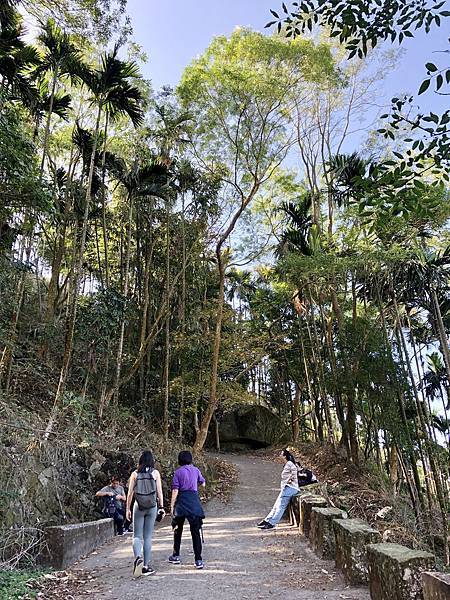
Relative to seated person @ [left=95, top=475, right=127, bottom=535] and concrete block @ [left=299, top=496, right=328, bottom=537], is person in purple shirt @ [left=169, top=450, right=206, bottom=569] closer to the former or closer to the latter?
concrete block @ [left=299, top=496, right=328, bottom=537]

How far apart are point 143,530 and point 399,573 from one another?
8.53 ft

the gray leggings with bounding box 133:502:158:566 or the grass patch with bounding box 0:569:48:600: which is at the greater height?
the gray leggings with bounding box 133:502:158:566

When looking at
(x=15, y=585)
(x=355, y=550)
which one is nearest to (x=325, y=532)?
(x=355, y=550)

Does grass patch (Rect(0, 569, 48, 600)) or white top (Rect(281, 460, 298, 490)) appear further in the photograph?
white top (Rect(281, 460, 298, 490))

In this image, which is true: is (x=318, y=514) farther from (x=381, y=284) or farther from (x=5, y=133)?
(x=381, y=284)

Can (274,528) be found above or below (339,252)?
below

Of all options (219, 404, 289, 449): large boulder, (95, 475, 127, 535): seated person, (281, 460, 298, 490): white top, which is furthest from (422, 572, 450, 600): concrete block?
(219, 404, 289, 449): large boulder

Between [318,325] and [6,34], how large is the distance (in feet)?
39.2

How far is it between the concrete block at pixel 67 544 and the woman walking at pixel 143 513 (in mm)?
844

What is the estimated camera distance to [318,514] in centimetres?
511

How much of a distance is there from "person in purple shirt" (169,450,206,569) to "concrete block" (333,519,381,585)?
4.81 ft

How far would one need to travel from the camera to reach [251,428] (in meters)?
20.9

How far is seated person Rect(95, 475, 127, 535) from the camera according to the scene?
6.94 meters

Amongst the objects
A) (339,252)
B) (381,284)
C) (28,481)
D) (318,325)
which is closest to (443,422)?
(318,325)
